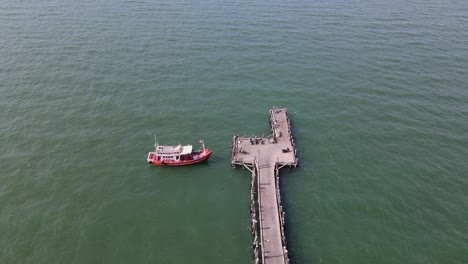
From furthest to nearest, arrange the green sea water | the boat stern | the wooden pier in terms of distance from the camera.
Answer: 1. the boat stern
2. the green sea water
3. the wooden pier

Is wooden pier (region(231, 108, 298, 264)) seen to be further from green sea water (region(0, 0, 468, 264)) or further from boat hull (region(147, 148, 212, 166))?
boat hull (region(147, 148, 212, 166))

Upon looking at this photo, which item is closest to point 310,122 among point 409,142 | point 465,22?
point 409,142

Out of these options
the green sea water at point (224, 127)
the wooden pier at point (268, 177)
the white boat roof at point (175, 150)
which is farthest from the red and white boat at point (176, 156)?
the wooden pier at point (268, 177)

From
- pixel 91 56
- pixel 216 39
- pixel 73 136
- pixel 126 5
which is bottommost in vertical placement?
pixel 73 136

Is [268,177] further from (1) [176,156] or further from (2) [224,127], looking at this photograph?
(2) [224,127]

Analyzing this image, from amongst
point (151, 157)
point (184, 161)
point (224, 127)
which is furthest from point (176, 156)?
point (224, 127)

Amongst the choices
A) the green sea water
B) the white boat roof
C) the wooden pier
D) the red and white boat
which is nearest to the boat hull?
the red and white boat

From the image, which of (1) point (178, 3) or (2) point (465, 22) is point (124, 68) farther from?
(2) point (465, 22)
